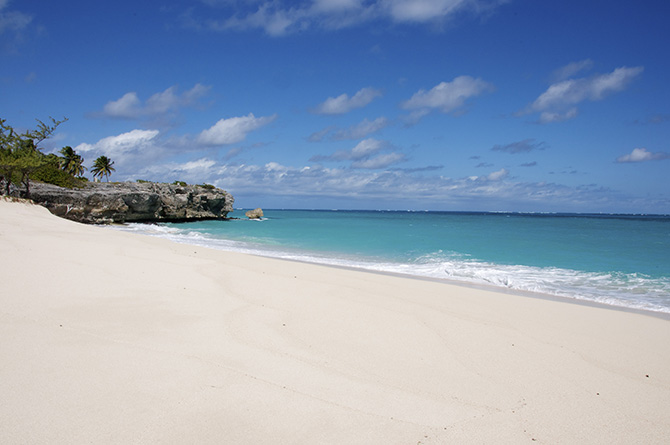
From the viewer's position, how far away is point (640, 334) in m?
6.09

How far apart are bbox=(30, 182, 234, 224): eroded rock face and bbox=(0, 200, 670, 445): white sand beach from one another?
3076cm

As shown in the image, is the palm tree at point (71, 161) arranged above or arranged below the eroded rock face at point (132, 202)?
above

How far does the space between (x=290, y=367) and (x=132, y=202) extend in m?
42.1

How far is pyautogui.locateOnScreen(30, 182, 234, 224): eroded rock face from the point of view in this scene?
31.5 meters

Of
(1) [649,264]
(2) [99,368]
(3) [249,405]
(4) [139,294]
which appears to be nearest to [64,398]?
(2) [99,368]

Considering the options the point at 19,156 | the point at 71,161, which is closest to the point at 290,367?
the point at 19,156

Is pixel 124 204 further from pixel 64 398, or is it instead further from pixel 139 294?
pixel 64 398

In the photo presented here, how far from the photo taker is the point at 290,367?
11.4 ft

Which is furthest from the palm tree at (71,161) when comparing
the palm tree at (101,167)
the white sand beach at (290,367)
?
the white sand beach at (290,367)

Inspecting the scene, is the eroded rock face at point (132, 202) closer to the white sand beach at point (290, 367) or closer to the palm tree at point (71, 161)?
the palm tree at point (71, 161)

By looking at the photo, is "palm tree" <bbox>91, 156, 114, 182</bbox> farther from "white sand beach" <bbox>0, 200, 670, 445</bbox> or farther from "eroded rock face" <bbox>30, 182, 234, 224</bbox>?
"white sand beach" <bbox>0, 200, 670, 445</bbox>

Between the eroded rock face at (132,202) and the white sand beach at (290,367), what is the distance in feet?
101

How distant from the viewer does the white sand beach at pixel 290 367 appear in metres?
2.57

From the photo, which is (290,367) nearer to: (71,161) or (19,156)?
(19,156)
